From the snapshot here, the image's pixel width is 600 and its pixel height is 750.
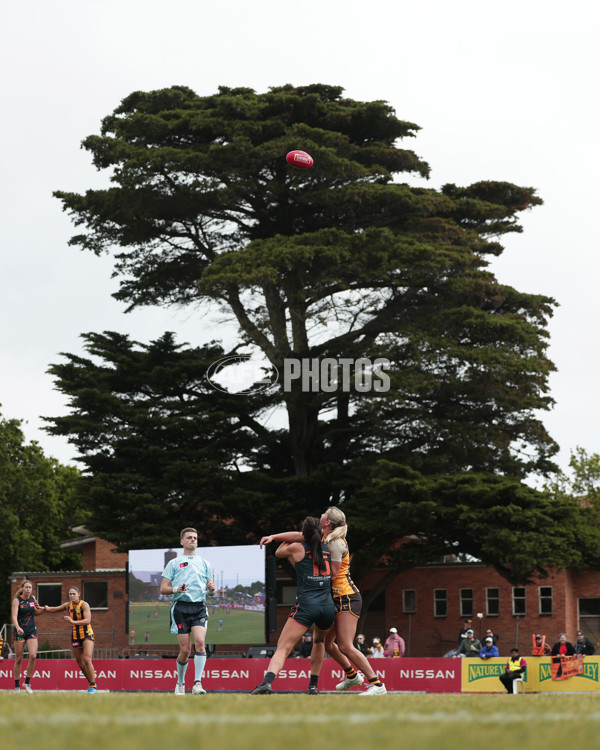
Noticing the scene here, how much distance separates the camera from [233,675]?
2569cm

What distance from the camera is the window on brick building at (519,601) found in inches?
2008

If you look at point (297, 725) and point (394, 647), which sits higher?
point (297, 725)

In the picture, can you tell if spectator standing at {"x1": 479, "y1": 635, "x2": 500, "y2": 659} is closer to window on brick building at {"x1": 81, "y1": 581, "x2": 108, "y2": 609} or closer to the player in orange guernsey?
the player in orange guernsey

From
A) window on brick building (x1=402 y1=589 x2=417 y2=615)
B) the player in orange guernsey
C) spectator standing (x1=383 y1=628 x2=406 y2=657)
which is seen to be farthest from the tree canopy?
the player in orange guernsey

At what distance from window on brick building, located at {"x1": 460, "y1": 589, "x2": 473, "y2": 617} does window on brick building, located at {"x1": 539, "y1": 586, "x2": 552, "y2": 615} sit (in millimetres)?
3228

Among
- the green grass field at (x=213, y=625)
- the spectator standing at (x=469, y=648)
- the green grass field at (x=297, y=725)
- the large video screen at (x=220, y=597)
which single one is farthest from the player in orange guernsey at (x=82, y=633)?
the spectator standing at (x=469, y=648)

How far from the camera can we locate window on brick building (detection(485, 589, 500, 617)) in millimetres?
51531

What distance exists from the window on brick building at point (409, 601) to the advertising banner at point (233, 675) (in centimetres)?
2617

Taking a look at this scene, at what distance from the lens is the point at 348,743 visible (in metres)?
5.40

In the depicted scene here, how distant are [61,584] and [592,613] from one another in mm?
24654

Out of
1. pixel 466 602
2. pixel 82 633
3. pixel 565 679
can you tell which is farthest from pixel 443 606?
pixel 82 633

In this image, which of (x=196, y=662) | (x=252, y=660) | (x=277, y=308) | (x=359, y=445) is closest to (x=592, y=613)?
(x=359, y=445)

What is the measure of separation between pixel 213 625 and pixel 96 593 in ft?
64.5

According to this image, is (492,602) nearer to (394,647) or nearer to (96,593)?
(394,647)
